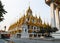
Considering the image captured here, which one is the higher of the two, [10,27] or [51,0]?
[51,0]

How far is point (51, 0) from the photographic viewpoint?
21953 mm

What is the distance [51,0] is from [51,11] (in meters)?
1.42

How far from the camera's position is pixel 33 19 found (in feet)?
122

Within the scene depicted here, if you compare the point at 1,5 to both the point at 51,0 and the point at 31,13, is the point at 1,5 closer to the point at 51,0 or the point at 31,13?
the point at 51,0

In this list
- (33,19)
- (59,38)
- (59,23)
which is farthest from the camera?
(33,19)

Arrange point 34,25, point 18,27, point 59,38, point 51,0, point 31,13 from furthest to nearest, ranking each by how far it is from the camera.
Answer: point 31,13, point 34,25, point 18,27, point 51,0, point 59,38

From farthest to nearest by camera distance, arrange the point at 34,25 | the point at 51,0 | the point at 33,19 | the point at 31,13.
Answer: the point at 31,13, the point at 33,19, the point at 34,25, the point at 51,0

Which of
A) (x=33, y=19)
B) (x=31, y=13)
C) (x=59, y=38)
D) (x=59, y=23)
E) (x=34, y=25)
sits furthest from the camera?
(x=31, y=13)

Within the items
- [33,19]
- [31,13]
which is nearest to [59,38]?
[33,19]

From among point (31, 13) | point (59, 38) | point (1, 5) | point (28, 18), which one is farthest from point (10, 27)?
point (59, 38)

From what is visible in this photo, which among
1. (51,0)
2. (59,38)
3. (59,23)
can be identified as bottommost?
(59,38)

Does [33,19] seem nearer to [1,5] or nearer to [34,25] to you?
[34,25]

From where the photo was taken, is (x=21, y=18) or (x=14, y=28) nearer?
(x=14, y=28)

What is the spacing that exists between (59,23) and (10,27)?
35.1ft
